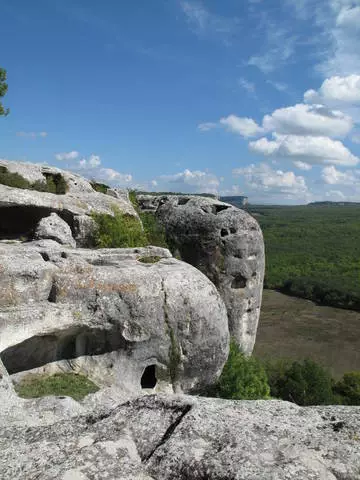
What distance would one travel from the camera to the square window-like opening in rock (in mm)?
12180

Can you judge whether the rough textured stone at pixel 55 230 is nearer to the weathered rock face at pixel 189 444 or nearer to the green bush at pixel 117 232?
the green bush at pixel 117 232

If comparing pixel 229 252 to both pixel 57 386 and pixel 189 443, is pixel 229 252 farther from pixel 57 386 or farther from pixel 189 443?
pixel 189 443

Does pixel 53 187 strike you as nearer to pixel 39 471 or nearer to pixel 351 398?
pixel 39 471

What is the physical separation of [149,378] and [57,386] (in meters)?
3.04

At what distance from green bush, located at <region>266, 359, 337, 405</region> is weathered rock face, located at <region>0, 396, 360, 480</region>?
933 inches

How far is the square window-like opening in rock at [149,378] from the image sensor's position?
12180 millimetres

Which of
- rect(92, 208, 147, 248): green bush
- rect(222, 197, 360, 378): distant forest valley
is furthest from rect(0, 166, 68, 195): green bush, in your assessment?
rect(222, 197, 360, 378): distant forest valley

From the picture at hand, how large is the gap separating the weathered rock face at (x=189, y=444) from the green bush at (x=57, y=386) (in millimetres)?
5424

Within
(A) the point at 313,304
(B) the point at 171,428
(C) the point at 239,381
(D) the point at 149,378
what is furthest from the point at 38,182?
(A) the point at 313,304

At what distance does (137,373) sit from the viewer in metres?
11.6

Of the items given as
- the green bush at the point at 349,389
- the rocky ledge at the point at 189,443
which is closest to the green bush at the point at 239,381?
the rocky ledge at the point at 189,443

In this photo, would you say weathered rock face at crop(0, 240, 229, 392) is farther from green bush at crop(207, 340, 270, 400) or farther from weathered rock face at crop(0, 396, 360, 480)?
weathered rock face at crop(0, 396, 360, 480)

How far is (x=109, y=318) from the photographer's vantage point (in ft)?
36.0

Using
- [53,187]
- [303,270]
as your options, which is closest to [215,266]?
[53,187]
